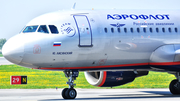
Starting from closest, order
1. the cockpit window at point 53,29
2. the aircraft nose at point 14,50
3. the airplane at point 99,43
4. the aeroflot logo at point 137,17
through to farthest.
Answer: the aircraft nose at point 14,50 < the airplane at point 99,43 < the cockpit window at point 53,29 < the aeroflot logo at point 137,17

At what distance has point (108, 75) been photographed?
2564 centimetres

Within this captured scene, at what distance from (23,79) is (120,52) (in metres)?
8.91

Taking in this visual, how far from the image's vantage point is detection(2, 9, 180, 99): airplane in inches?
863

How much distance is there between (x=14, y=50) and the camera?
2147cm

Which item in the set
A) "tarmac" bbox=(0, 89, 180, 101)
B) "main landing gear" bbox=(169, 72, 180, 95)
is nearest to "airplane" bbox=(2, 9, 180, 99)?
"tarmac" bbox=(0, 89, 180, 101)

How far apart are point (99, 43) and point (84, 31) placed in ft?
3.44

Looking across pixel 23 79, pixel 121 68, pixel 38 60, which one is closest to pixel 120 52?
pixel 121 68

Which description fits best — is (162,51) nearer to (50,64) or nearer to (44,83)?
(50,64)

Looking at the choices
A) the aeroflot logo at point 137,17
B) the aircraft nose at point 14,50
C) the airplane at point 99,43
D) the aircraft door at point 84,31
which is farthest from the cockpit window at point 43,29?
the aeroflot logo at point 137,17

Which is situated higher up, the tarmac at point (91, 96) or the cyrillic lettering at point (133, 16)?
the cyrillic lettering at point (133, 16)

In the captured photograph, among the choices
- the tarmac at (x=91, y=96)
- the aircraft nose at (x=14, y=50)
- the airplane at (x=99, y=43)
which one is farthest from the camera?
the tarmac at (x=91, y=96)

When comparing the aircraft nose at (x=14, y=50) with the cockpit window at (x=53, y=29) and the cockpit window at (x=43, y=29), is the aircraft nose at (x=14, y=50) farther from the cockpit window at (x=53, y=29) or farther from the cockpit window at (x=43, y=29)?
the cockpit window at (x=53, y=29)

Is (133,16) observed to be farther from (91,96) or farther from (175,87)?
(175,87)

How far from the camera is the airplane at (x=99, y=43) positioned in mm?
21922
